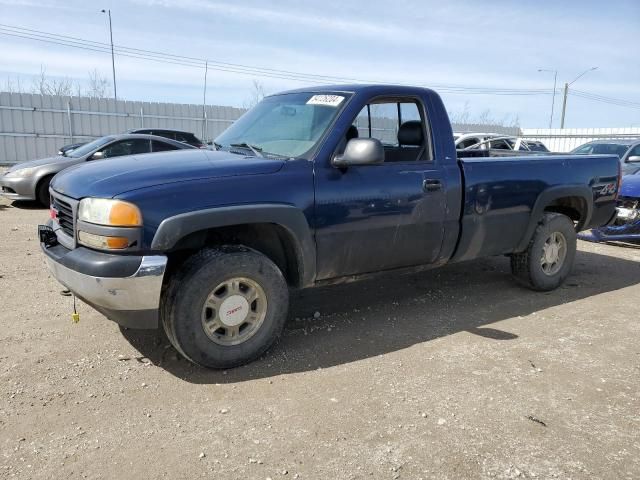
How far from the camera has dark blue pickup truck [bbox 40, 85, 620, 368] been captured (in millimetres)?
3193

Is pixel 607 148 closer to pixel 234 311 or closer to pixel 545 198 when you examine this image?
pixel 545 198

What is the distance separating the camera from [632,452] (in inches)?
110

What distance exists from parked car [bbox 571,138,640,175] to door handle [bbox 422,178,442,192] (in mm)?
7554

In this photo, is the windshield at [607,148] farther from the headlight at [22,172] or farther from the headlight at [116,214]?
the headlight at [22,172]

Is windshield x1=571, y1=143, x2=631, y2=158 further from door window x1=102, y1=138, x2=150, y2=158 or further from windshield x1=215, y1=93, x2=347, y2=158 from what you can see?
door window x1=102, y1=138, x2=150, y2=158

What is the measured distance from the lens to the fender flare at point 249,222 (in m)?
3.17

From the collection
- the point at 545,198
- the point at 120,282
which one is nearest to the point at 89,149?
the point at 120,282

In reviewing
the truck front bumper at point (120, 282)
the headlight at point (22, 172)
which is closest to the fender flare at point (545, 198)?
the truck front bumper at point (120, 282)

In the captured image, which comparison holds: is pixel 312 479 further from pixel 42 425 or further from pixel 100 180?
pixel 100 180

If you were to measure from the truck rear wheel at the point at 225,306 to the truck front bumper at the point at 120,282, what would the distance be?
18cm

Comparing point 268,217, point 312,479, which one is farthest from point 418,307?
point 312,479

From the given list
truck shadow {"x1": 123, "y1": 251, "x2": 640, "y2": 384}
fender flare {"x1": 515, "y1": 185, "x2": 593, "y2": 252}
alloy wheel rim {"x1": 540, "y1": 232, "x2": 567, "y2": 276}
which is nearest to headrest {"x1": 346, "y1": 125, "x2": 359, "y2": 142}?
truck shadow {"x1": 123, "y1": 251, "x2": 640, "y2": 384}

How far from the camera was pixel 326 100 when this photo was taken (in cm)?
418

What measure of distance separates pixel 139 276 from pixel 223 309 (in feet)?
2.09
